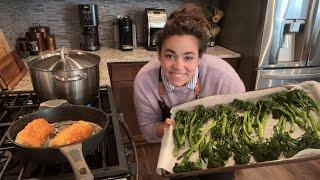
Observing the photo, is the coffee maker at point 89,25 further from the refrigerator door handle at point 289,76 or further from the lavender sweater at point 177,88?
the refrigerator door handle at point 289,76

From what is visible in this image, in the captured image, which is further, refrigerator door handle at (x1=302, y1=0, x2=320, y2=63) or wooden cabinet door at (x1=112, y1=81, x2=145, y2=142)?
wooden cabinet door at (x1=112, y1=81, x2=145, y2=142)

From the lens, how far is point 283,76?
2.04 metres

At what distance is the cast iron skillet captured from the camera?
0.55 metres

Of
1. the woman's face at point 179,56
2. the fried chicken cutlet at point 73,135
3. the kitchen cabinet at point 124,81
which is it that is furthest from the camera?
the kitchen cabinet at point 124,81

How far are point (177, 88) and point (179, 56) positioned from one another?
8.9 inches

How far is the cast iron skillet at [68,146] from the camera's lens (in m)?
0.55

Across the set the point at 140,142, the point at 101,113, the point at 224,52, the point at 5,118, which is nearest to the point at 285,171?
the point at 224,52

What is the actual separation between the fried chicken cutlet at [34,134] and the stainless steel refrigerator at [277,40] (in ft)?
5.59

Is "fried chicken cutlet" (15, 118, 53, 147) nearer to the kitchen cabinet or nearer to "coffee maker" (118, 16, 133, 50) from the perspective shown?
the kitchen cabinet

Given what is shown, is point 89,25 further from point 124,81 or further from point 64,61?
point 64,61

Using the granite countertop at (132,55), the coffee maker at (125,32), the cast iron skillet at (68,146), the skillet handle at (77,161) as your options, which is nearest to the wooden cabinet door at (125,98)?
the granite countertop at (132,55)

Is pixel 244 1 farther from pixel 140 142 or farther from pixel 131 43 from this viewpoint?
pixel 140 142

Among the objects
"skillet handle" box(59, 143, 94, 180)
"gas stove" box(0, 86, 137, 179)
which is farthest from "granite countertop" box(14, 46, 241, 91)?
"skillet handle" box(59, 143, 94, 180)

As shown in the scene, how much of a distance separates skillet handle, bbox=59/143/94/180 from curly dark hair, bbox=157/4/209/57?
0.73m
